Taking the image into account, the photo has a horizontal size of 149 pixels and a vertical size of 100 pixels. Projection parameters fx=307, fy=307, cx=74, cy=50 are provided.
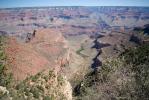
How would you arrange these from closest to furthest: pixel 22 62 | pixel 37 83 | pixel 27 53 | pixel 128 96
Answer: pixel 128 96 → pixel 37 83 → pixel 22 62 → pixel 27 53

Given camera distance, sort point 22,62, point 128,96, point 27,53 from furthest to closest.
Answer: point 27,53 < point 22,62 < point 128,96

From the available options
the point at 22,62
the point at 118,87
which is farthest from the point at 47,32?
the point at 118,87

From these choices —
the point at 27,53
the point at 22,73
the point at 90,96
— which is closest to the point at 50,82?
the point at 90,96

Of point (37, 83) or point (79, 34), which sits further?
point (79, 34)

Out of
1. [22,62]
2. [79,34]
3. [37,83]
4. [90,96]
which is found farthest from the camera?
[79,34]

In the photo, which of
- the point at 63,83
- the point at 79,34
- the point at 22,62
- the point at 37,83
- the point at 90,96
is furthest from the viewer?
the point at 79,34

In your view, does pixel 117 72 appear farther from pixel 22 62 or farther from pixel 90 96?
pixel 22 62

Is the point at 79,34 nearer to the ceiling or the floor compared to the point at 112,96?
nearer to the floor

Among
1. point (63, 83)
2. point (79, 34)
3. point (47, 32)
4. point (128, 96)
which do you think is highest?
point (128, 96)

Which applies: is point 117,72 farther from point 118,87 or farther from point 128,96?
point 128,96
